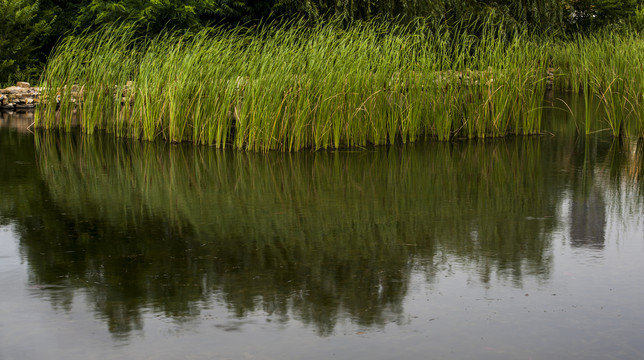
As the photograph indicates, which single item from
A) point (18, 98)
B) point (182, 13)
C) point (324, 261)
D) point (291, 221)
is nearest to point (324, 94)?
point (291, 221)

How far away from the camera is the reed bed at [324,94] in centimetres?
991

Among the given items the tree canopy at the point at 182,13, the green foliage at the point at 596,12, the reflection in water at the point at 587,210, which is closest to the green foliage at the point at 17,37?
the tree canopy at the point at 182,13

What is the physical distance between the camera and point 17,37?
18406 millimetres

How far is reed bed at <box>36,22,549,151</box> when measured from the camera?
9906 mm

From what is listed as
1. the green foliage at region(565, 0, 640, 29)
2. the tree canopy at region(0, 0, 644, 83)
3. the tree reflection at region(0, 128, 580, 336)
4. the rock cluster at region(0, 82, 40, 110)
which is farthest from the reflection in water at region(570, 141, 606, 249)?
the green foliage at region(565, 0, 640, 29)

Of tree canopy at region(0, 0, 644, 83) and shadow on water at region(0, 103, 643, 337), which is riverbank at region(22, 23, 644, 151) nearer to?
shadow on water at region(0, 103, 643, 337)

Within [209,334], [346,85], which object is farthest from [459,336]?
[346,85]

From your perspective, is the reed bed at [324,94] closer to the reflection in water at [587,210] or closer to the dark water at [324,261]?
the dark water at [324,261]

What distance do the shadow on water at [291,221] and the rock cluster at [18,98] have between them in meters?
6.60

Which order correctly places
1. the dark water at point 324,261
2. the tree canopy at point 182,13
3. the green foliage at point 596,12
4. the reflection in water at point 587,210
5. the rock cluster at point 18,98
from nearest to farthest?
the dark water at point 324,261
the reflection in water at point 587,210
the rock cluster at point 18,98
the tree canopy at point 182,13
the green foliage at point 596,12

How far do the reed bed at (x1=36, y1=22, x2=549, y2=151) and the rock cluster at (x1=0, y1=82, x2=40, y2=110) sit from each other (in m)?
5.25

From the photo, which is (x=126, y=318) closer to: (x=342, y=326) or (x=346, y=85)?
(x=342, y=326)

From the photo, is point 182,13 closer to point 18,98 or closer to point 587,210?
point 18,98

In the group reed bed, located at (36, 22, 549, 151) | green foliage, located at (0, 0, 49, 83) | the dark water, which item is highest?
green foliage, located at (0, 0, 49, 83)
